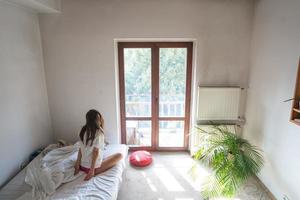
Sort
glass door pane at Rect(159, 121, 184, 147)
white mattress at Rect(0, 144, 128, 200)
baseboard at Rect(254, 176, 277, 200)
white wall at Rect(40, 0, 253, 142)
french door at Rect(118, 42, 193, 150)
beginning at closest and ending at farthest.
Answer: white mattress at Rect(0, 144, 128, 200) < baseboard at Rect(254, 176, 277, 200) < white wall at Rect(40, 0, 253, 142) < french door at Rect(118, 42, 193, 150) < glass door pane at Rect(159, 121, 184, 147)

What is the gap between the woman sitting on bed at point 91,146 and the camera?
2066 millimetres

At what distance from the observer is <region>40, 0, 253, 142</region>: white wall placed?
2.74 meters

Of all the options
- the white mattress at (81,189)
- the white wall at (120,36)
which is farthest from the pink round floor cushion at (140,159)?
the white wall at (120,36)

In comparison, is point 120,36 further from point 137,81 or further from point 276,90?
point 276,90

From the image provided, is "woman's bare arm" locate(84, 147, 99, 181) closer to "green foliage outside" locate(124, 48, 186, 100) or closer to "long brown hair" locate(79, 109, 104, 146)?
"long brown hair" locate(79, 109, 104, 146)

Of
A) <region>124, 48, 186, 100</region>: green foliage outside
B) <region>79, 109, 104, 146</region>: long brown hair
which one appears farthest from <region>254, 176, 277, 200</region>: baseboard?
<region>79, 109, 104, 146</region>: long brown hair

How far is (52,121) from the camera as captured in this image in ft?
10.4

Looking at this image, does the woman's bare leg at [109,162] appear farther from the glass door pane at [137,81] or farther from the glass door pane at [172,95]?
the glass door pane at [172,95]

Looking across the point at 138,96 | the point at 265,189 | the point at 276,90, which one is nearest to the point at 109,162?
the point at 138,96

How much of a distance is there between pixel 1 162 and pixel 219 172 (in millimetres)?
2433

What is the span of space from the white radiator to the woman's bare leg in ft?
4.60

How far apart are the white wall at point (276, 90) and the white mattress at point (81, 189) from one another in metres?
1.85

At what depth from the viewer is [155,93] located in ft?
10.5

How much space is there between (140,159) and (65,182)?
1.23 metres
